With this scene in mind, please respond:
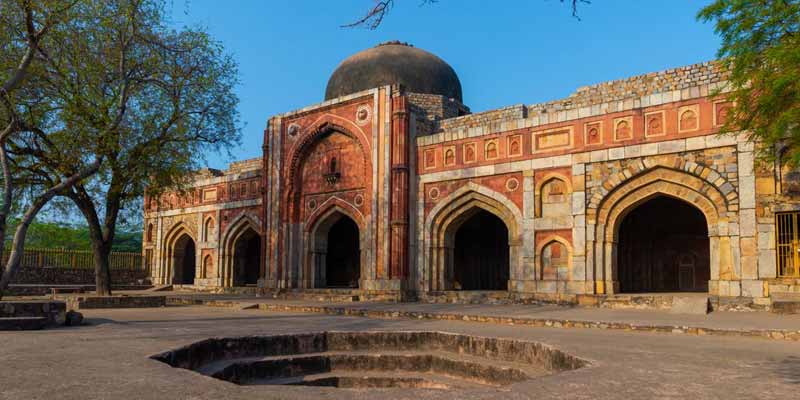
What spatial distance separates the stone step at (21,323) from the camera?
849 cm

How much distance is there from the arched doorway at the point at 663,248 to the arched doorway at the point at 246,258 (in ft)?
44.8

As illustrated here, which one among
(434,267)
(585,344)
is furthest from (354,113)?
(585,344)

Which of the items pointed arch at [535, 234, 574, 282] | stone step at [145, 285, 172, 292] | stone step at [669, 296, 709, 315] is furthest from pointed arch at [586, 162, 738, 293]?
stone step at [145, 285, 172, 292]

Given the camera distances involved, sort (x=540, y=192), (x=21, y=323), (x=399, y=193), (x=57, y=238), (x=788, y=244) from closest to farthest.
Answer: (x=21, y=323) < (x=788, y=244) < (x=540, y=192) < (x=399, y=193) < (x=57, y=238)

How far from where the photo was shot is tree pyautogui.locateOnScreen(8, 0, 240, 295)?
12.5 m

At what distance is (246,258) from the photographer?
24938 mm

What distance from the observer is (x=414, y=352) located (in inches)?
348

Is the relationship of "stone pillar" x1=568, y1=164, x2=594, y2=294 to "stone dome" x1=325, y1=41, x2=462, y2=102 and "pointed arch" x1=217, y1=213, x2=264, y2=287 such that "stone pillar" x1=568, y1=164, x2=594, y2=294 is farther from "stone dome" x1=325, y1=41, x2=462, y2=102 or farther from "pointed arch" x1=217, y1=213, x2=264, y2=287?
"pointed arch" x1=217, y1=213, x2=264, y2=287

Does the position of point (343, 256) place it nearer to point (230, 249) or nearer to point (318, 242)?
point (230, 249)

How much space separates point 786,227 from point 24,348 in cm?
1278

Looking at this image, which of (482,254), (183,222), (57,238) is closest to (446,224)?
(482,254)

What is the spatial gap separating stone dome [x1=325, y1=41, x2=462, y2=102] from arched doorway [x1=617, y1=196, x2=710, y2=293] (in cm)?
791

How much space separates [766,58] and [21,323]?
11658 millimetres

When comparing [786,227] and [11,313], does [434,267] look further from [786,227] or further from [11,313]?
[11,313]
